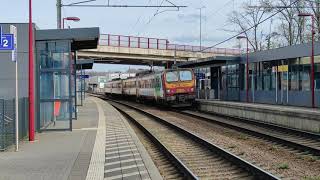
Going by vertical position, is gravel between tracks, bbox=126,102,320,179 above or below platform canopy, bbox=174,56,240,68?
below

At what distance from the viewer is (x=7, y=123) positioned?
14.3 metres

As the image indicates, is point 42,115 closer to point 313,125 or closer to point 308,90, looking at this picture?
point 313,125

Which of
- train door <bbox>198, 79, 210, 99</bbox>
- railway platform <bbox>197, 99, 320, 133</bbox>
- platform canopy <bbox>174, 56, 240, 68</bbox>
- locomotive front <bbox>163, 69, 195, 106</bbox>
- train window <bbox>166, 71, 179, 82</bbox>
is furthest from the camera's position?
train door <bbox>198, 79, 210, 99</bbox>

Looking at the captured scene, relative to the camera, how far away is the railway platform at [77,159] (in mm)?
10148

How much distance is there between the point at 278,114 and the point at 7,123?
46.4 feet

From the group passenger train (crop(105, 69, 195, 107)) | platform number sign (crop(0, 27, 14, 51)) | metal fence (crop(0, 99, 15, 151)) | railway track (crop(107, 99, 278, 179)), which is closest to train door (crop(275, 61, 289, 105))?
passenger train (crop(105, 69, 195, 107))

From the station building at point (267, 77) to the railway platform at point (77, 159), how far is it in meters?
16.6

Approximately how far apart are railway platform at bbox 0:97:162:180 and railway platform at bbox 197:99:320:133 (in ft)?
26.1

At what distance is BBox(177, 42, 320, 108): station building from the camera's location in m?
31.1

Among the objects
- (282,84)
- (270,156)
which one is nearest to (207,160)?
(270,156)

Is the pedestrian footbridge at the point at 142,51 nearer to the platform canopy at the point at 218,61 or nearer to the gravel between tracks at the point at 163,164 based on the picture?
the platform canopy at the point at 218,61

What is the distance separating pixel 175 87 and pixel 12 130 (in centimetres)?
2381

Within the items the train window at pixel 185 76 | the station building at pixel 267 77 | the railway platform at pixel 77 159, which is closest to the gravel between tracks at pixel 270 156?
the railway platform at pixel 77 159

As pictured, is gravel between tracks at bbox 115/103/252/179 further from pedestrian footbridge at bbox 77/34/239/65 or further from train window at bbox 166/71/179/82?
pedestrian footbridge at bbox 77/34/239/65
